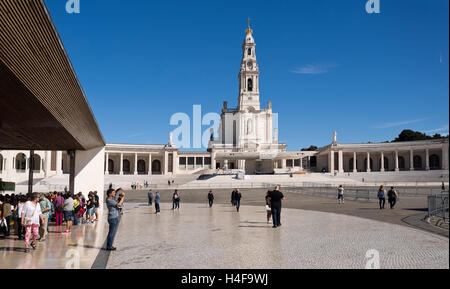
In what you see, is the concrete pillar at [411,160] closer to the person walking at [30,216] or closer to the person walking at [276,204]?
the person walking at [276,204]

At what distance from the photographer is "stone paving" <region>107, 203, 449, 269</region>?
8.08 meters

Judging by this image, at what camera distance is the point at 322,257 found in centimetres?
855

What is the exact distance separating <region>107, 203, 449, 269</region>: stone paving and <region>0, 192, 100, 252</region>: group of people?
7.09 ft

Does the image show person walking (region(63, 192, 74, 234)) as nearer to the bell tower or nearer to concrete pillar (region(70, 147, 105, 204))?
concrete pillar (region(70, 147, 105, 204))

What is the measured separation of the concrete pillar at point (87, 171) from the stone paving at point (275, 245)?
607 cm

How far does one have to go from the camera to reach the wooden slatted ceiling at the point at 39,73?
18.6 ft

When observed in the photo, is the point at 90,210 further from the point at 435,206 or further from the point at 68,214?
the point at 435,206

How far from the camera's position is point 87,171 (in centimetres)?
2025

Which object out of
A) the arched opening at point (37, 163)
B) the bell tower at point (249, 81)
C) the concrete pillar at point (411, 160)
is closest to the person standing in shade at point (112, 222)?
the arched opening at point (37, 163)

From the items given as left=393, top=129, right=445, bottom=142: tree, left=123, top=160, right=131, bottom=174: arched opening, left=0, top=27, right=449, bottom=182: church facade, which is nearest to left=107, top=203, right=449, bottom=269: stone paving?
left=0, top=27, right=449, bottom=182: church facade

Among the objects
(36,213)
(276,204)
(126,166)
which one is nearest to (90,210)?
(36,213)

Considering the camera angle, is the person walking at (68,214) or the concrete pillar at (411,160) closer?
the person walking at (68,214)

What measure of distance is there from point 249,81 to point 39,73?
84.2 metres

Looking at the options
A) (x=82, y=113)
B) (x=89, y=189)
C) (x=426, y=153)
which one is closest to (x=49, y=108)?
(x=82, y=113)
